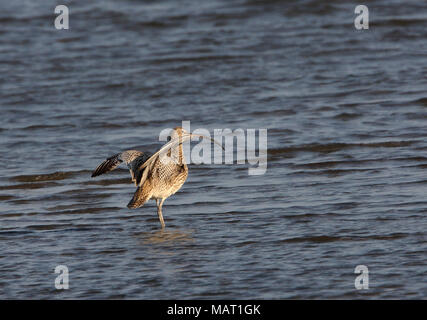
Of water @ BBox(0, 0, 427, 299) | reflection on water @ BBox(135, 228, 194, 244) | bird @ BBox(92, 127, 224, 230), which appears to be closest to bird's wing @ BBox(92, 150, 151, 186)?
bird @ BBox(92, 127, 224, 230)

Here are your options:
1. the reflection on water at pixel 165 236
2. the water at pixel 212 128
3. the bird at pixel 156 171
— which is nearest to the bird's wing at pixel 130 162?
the bird at pixel 156 171

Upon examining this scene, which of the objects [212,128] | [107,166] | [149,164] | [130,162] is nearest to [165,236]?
[149,164]

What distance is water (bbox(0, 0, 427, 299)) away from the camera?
5.83 meters

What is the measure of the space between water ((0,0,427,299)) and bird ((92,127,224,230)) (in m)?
0.25

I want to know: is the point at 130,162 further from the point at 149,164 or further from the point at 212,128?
the point at 212,128

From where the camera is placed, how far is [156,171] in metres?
7.35

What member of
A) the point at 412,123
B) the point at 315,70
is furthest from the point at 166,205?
the point at 315,70

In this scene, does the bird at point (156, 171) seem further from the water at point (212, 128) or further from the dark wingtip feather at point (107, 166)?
the water at point (212, 128)

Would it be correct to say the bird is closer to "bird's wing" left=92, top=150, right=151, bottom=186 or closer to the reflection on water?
"bird's wing" left=92, top=150, right=151, bottom=186

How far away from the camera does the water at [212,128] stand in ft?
19.1

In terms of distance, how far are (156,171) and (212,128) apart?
319 centimetres

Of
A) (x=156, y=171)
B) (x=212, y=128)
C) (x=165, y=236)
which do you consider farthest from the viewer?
(x=212, y=128)

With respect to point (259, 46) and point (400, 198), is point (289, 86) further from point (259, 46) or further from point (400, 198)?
point (400, 198)

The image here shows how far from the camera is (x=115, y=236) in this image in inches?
269
